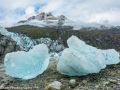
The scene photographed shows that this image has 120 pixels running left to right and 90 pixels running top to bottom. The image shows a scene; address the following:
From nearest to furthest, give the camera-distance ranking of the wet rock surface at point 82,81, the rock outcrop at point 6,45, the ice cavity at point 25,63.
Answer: the wet rock surface at point 82,81 < the ice cavity at point 25,63 < the rock outcrop at point 6,45

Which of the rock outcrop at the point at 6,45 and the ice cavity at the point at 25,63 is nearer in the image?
the ice cavity at the point at 25,63

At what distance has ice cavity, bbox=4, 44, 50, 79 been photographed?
935 cm

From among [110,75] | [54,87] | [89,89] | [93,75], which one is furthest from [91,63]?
[54,87]

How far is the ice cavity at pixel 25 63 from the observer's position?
9352 mm

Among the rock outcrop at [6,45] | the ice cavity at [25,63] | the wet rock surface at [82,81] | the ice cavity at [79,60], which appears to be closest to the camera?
the wet rock surface at [82,81]

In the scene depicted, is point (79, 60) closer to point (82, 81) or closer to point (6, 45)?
point (82, 81)

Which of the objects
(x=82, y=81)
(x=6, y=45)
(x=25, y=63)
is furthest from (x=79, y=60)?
(x=6, y=45)

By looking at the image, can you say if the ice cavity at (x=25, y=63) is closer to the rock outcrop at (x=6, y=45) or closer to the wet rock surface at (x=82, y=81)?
the wet rock surface at (x=82, y=81)

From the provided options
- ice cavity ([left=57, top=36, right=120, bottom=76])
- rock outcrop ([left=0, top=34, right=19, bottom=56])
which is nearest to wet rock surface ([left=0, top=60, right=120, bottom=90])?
ice cavity ([left=57, top=36, right=120, bottom=76])

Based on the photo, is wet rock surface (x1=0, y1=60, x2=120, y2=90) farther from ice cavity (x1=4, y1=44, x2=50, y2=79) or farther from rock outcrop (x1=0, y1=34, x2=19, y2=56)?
rock outcrop (x1=0, y1=34, x2=19, y2=56)

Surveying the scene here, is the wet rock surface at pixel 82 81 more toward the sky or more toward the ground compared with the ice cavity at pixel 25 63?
more toward the ground

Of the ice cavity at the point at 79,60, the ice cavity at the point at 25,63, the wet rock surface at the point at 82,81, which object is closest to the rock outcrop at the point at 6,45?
the ice cavity at the point at 25,63

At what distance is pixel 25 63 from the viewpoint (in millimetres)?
9648

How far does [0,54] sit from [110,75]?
608 inches
